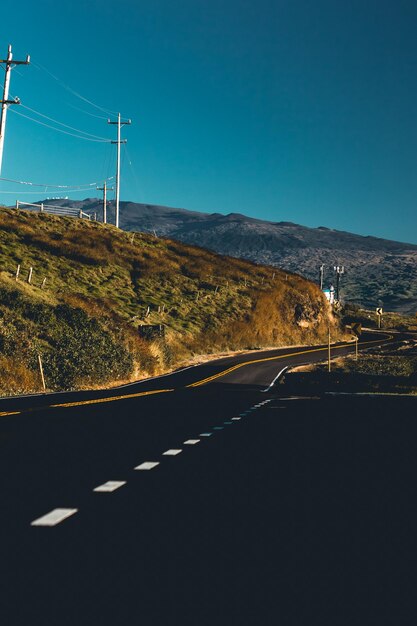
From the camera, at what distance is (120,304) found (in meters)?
58.9

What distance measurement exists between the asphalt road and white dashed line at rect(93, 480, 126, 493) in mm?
80

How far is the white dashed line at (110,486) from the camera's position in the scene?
7254 millimetres

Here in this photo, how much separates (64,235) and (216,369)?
110ft

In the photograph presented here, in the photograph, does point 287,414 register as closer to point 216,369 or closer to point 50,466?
point 50,466

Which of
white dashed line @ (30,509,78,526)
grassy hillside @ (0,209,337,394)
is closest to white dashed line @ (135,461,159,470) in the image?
white dashed line @ (30,509,78,526)

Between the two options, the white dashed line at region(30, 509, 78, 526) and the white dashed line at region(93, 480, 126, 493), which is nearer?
the white dashed line at region(30, 509, 78, 526)

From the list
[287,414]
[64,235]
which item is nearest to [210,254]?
[64,235]

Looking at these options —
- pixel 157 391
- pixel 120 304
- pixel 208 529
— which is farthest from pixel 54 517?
pixel 120 304

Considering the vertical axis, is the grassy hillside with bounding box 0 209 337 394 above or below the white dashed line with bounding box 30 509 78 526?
above

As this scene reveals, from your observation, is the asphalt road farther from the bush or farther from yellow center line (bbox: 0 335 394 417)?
the bush

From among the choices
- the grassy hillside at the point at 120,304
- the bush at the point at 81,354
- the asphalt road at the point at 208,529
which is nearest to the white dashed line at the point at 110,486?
the asphalt road at the point at 208,529

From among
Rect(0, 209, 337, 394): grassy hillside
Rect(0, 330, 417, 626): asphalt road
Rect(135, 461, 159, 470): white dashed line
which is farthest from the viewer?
Rect(0, 209, 337, 394): grassy hillside

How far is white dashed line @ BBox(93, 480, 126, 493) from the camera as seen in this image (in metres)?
7.25

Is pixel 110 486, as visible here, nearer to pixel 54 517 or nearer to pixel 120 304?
pixel 54 517
